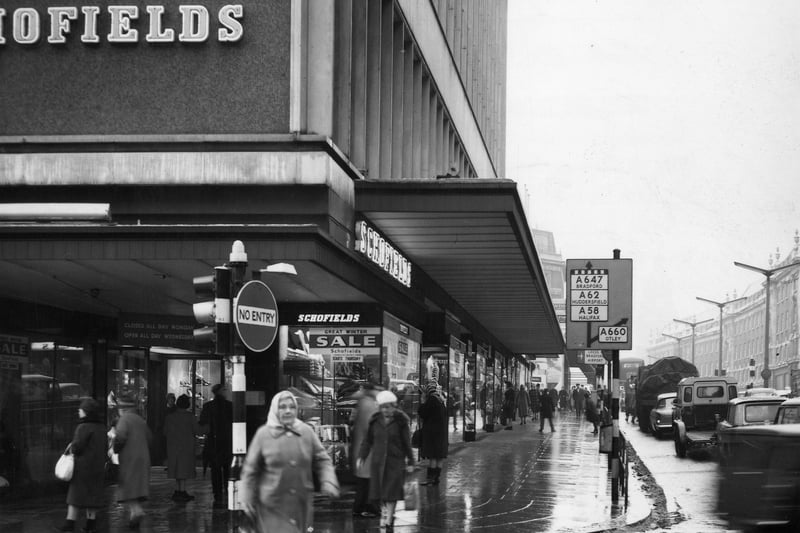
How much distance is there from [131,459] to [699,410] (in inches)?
867

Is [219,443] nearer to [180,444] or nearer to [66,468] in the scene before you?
[180,444]

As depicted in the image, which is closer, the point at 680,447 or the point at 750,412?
the point at 750,412

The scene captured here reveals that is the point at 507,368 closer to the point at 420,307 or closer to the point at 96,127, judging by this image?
the point at 420,307

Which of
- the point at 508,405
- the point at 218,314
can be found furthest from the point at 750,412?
the point at 508,405

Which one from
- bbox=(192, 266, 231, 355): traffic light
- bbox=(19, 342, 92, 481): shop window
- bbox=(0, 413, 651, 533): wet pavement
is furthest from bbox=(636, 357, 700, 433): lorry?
bbox=(192, 266, 231, 355): traffic light

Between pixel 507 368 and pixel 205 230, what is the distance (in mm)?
46636

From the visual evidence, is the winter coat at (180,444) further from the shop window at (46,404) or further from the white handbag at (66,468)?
the white handbag at (66,468)

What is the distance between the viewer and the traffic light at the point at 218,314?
1063 centimetres

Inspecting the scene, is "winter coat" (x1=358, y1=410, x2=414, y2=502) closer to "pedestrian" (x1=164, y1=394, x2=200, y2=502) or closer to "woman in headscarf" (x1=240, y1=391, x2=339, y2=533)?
"woman in headscarf" (x1=240, y1=391, x2=339, y2=533)

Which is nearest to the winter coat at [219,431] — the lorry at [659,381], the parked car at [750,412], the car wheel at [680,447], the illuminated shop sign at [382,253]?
the illuminated shop sign at [382,253]

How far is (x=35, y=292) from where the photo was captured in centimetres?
1741

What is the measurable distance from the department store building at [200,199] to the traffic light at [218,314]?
378 cm

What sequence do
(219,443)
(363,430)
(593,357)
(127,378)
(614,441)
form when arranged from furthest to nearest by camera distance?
(593,357) → (127,378) → (219,443) → (614,441) → (363,430)

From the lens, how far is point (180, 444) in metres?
17.6
